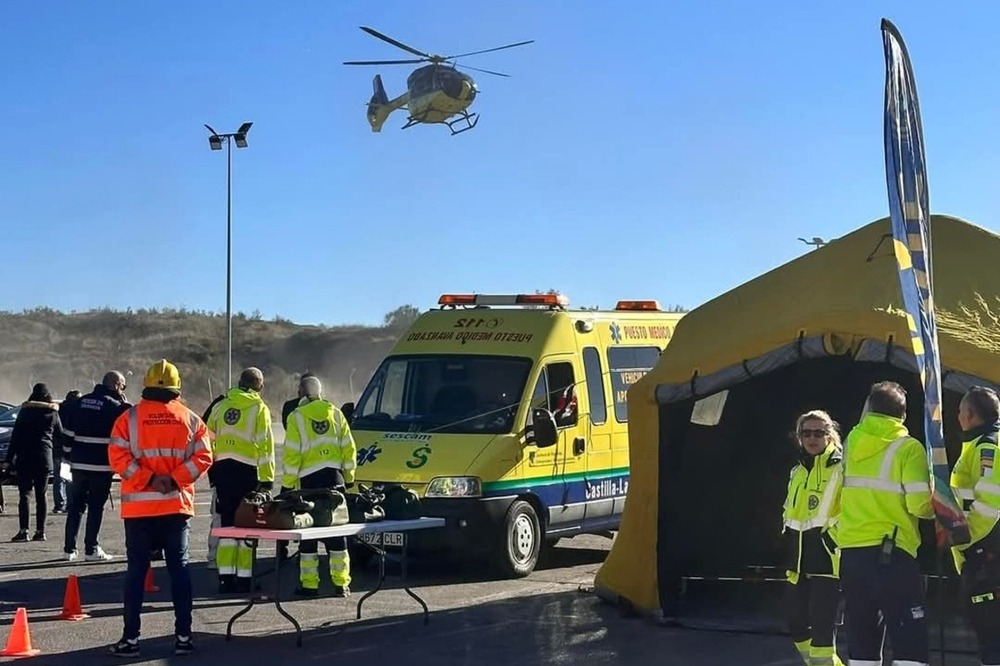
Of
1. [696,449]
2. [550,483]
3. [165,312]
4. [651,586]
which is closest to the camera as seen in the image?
[651,586]

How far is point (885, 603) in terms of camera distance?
6.49 metres

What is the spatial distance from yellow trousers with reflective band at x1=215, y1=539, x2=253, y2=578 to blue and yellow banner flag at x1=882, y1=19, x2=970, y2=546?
6282 millimetres

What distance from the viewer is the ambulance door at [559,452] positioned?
12.4 metres

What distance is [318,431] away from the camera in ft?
35.4

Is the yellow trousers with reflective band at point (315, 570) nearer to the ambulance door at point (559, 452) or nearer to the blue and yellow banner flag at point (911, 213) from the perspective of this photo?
the ambulance door at point (559, 452)

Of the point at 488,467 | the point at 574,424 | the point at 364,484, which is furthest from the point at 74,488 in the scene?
the point at 574,424

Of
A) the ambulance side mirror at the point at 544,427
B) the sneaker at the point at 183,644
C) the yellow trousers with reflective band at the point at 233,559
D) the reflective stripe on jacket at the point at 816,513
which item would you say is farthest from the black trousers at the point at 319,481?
the reflective stripe on jacket at the point at 816,513

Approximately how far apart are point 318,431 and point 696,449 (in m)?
3.41

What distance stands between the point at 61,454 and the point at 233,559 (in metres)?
6.66

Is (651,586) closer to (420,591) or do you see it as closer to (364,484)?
(420,591)

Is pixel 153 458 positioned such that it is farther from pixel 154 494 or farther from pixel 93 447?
pixel 93 447

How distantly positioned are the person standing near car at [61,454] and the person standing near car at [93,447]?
73 cm

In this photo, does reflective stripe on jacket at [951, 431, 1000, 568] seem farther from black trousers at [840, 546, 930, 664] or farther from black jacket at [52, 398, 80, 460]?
black jacket at [52, 398, 80, 460]

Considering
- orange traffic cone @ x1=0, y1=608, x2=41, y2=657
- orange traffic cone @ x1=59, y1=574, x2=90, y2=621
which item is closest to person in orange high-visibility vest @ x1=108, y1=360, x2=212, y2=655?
orange traffic cone @ x1=0, y1=608, x2=41, y2=657
